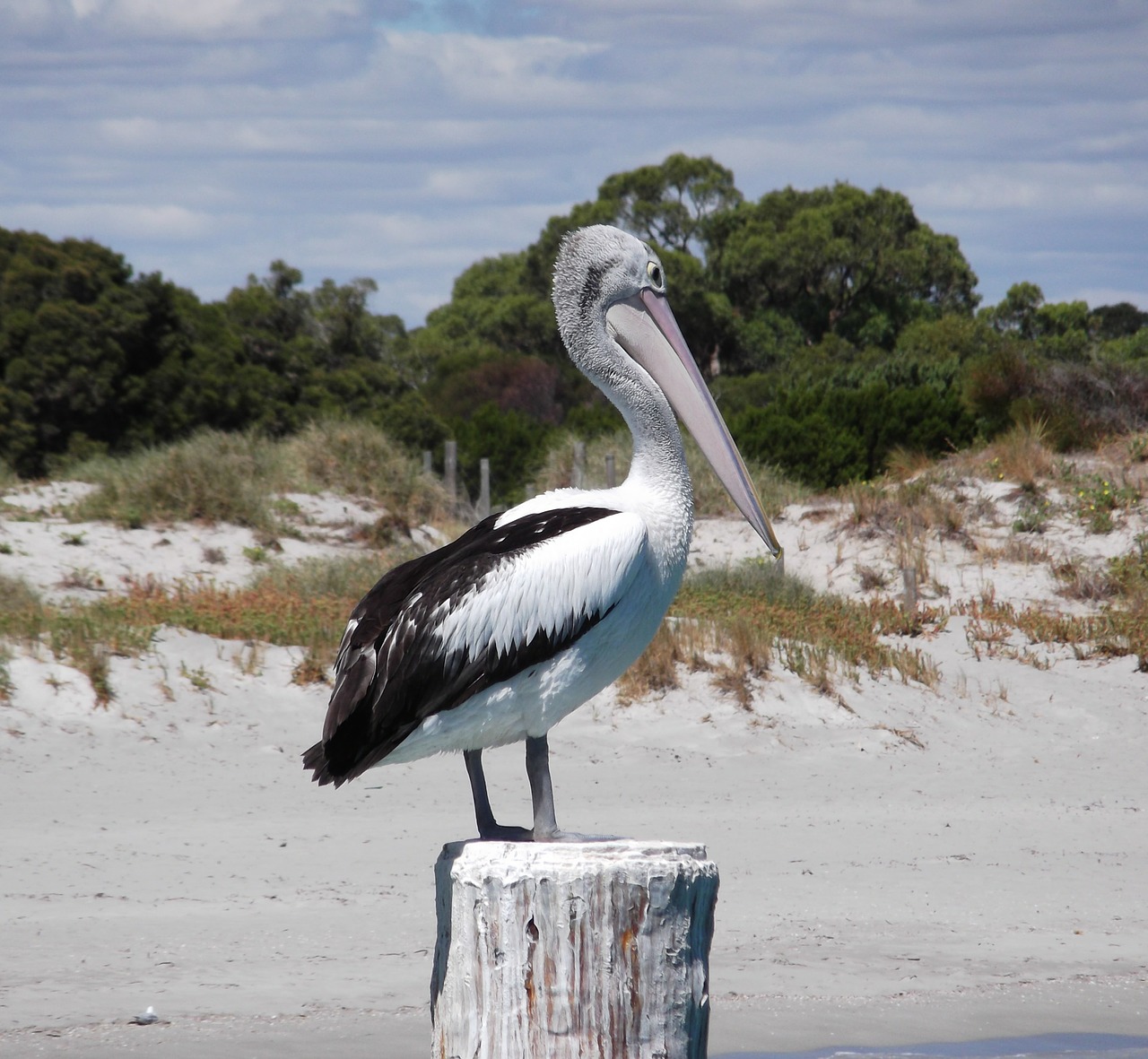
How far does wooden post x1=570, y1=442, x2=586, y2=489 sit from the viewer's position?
16.1m

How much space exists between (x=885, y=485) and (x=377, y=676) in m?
12.6

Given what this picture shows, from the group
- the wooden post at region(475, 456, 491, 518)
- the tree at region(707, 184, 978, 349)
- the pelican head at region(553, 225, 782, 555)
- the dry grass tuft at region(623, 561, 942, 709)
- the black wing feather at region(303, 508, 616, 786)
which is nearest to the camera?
the black wing feather at region(303, 508, 616, 786)

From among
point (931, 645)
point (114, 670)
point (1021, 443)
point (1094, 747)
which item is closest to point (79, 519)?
point (114, 670)

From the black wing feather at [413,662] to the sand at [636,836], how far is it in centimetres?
208

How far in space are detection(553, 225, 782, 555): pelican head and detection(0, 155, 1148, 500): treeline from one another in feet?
43.5

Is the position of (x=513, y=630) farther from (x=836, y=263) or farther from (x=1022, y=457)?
(x=836, y=263)

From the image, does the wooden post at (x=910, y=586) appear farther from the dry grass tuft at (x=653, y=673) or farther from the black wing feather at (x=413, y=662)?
the black wing feather at (x=413, y=662)

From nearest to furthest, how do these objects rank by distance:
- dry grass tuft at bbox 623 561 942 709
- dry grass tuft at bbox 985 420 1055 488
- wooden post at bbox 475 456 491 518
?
dry grass tuft at bbox 623 561 942 709 → dry grass tuft at bbox 985 420 1055 488 → wooden post at bbox 475 456 491 518

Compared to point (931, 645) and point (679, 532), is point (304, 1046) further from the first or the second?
point (931, 645)

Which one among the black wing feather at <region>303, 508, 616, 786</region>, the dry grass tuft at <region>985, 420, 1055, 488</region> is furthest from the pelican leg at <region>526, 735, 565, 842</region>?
the dry grass tuft at <region>985, 420, 1055, 488</region>

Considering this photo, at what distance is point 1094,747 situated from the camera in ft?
30.3

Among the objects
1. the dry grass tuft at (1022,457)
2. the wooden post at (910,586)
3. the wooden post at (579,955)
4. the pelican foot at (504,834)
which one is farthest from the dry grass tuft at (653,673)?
the dry grass tuft at (1022,457)

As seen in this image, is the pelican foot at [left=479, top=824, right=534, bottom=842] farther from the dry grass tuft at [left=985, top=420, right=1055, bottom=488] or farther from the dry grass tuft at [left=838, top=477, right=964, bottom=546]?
the dry grass tuft at [left=985, top=420, right=1055, bottom=488]

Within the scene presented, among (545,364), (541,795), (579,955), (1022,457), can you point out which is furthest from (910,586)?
(545,364)
